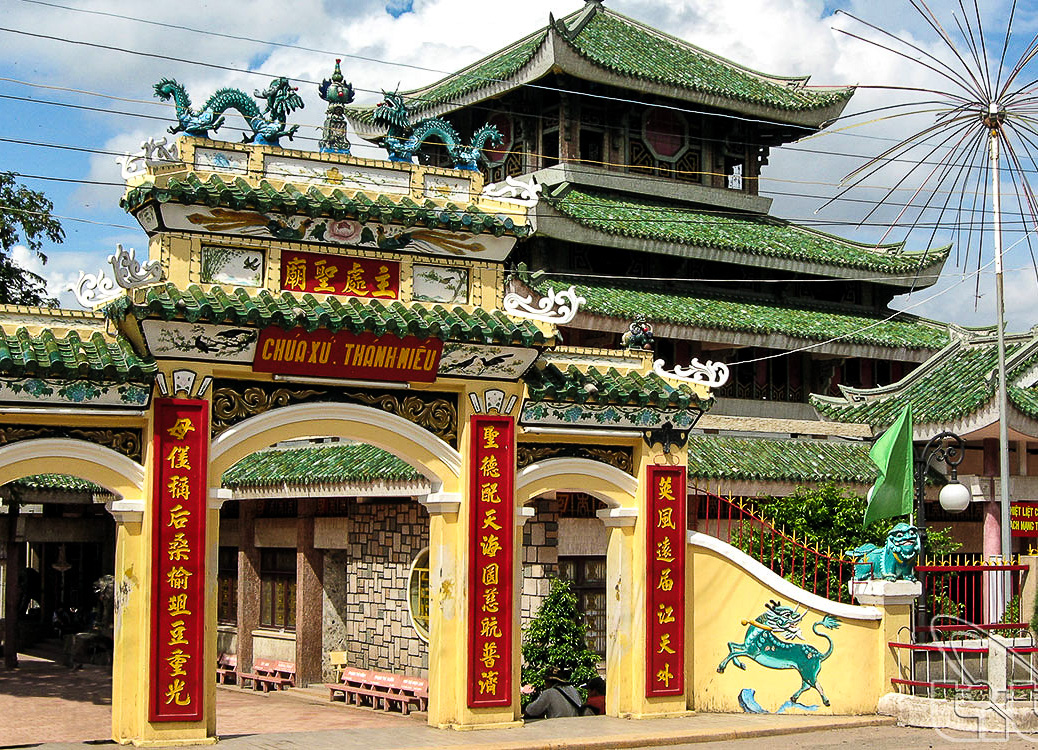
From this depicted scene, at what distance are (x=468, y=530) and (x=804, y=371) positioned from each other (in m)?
15.5

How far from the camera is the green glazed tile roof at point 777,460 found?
2320cm

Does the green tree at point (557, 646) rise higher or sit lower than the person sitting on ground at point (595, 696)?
higher

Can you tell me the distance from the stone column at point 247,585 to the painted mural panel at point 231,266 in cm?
1011

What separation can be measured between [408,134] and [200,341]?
3.89 meters

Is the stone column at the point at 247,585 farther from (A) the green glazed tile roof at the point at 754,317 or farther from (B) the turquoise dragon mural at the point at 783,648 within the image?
(B) the turquoise dragon mural at the point at 783,648

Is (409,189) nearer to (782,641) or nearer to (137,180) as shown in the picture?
(137,180)

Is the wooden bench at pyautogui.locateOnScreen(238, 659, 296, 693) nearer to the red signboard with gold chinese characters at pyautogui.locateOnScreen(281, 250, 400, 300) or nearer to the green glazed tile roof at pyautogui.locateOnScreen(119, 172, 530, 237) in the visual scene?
the red signboard with gold chinese characters at pyautogui.locateOnScreen(281, 250, 400, 300)

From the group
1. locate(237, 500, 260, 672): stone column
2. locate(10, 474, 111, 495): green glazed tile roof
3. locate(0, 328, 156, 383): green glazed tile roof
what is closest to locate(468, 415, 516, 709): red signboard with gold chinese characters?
locate(0, 328, 156, 383): green glazed tile roof

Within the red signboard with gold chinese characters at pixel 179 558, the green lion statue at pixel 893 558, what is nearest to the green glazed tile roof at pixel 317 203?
the red signboard with gold chinese characters at pixel 179 558

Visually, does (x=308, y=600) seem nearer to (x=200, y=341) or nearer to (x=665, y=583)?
(x=665, y=583)

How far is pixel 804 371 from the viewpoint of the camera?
30703 millimetres

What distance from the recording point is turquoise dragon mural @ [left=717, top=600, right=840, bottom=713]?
60.3ft

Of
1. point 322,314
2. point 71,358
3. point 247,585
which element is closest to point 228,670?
point 247,585

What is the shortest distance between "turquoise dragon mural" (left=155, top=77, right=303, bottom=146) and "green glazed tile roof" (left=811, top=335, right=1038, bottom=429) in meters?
13.3
